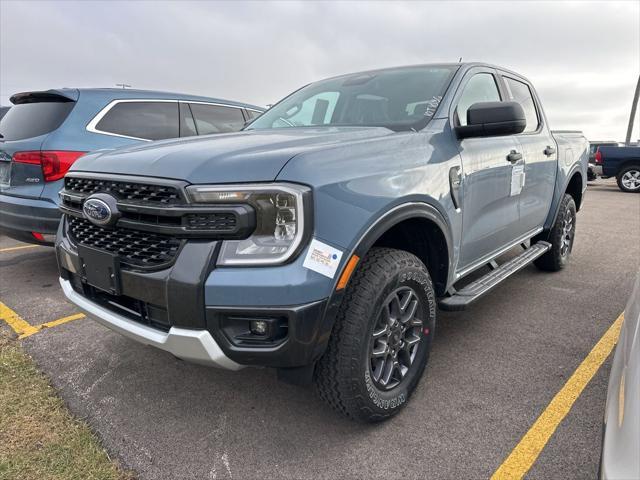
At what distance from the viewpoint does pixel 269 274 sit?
177 centimetres

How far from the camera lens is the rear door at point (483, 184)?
9.30 feet

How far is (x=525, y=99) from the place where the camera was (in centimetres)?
425

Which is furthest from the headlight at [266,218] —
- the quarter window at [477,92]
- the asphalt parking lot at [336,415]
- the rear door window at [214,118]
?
the rear door window at [214,118]

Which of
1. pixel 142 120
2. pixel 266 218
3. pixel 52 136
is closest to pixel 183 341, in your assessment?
pixel 266 218

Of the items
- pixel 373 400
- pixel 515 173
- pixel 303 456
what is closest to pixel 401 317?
pixel 373 400

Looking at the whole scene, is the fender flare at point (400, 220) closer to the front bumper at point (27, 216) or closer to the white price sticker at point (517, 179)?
the white price sticker at point (517, 179)

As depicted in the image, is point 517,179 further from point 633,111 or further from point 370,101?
point 633,111

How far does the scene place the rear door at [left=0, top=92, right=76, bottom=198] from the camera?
4.06 meters

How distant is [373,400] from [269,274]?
2.82ft

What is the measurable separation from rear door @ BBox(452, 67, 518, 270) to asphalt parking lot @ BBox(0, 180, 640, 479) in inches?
26.7

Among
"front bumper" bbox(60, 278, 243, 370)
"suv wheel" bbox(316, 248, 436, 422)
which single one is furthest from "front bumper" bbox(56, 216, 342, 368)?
"suv wheel" bbox(316, 248, 436, 422)

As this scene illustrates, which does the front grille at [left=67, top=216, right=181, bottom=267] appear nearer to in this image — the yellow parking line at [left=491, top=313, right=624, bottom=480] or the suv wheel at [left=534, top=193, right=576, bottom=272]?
the yellow parking line at [left=491, top=313, right=624, bottom=480]

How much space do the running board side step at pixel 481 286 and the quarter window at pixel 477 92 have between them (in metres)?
1.06

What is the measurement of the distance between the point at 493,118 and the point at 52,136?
12.1ft
